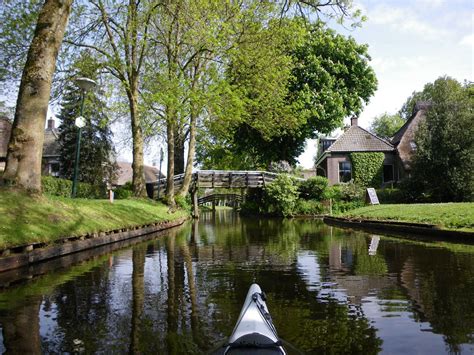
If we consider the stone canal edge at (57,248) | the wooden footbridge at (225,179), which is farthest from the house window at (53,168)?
the stone canal edge at (57,248)

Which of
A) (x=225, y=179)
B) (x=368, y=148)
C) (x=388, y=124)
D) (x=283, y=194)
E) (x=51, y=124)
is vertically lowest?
(x=283, y=194)

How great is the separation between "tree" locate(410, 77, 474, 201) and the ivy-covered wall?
405 inches

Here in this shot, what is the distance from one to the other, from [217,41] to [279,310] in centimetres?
1687

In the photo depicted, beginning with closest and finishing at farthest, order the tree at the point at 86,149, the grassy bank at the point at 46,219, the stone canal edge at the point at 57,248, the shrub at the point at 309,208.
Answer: the stone canal edge at the point at 57,248 → the grassy bank at the point at 46,219 → the shrub at the point at 309,208 → the tree at the point at 86,149

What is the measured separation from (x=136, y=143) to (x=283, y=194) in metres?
15.7

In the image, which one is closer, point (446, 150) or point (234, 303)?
point (234, 303)

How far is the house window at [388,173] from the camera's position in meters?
42.2

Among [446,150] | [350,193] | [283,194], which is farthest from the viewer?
[283,194]

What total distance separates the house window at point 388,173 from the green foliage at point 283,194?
441 inches

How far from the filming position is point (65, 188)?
85.8 feet

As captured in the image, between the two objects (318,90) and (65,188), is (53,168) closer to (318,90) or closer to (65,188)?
(65,188)

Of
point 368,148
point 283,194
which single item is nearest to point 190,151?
point 283,194

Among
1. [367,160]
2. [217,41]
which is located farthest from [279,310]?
[367,160]

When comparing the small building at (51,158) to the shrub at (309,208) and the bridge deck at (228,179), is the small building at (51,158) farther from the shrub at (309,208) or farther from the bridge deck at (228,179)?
the shrub at (309,208)
